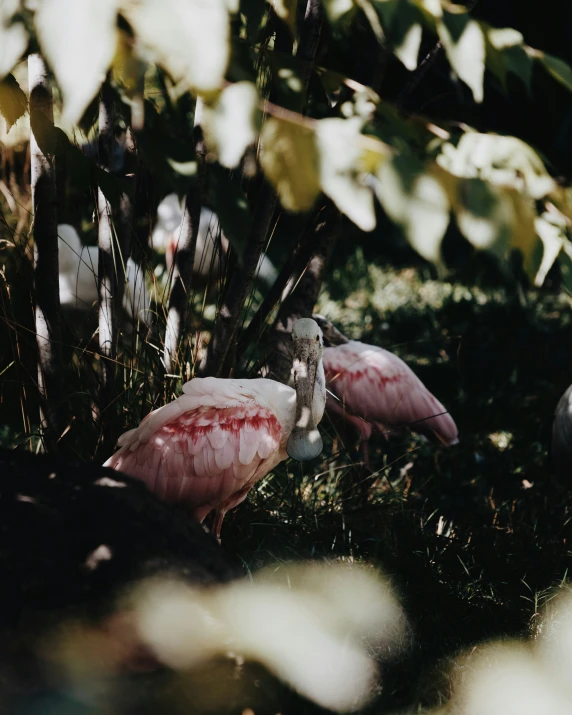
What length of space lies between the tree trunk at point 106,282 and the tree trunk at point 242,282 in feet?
1.21

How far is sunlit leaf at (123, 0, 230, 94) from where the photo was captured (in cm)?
106

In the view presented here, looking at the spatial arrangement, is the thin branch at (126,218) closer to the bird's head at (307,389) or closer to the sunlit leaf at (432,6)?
the bird's head at (307,389)

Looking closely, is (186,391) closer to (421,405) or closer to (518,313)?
(421,405)

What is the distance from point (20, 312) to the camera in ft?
9.52

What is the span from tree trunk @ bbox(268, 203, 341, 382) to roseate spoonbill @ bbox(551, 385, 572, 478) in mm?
1330

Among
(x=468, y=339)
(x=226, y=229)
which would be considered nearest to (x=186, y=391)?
(x=226, y=229)

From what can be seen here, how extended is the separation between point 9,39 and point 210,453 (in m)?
1.96

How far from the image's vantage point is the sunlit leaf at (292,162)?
3.70ft

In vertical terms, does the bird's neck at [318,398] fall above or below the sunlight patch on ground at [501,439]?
above

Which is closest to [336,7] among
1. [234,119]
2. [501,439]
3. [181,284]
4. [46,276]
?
[234,119]

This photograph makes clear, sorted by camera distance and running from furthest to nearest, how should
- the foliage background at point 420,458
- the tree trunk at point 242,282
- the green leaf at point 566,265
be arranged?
the tree trunk at point 242,282
the foliage background at point 420,458
the green leaf at point 566,265

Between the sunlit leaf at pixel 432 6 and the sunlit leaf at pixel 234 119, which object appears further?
the sunlit leaf at pixel 432 6

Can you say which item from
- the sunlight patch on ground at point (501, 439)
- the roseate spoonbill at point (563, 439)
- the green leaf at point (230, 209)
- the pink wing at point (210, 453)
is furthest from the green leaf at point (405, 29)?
the sunlight patch on ground at point (501, 439)

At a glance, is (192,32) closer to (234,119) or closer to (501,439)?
(234,119)
